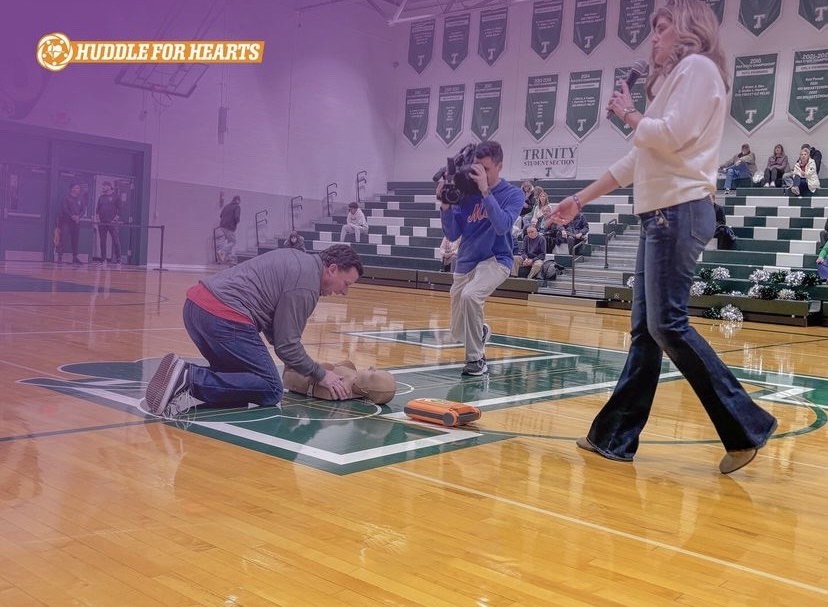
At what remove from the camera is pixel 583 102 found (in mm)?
19062

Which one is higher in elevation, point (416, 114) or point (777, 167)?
point (416, 114)

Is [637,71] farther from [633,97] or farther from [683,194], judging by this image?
[633,97]

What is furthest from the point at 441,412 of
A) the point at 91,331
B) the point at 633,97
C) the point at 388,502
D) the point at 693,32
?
the point at 633,97

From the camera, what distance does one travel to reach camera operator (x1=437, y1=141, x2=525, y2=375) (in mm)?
5152

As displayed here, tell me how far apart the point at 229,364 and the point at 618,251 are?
40.8ft

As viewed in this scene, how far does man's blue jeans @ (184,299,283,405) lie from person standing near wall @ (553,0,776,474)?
1699mm

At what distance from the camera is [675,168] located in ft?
9.95

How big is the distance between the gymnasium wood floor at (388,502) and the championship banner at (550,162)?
1467 centimetres

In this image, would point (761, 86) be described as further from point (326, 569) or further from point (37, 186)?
point (326, 569)

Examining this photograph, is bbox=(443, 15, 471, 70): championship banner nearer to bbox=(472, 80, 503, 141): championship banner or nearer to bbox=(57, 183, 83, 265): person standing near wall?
bbox=(472, 80, 503, 141): championship banner

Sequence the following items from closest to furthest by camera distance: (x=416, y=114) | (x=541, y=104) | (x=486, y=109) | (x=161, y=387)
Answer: (x=161, y=387) < (x=541, y=104) < (x=486, y=109) < (x=416, y=114)

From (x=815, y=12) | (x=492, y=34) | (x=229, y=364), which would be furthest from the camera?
Result: (x=492, y=34)

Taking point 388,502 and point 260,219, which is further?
point 260,219

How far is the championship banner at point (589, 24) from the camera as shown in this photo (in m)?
18.7
